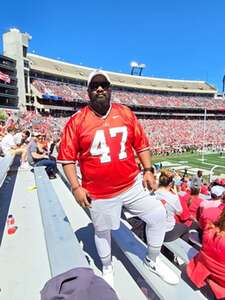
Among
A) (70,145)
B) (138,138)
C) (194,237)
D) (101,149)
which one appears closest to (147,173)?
(138,138)

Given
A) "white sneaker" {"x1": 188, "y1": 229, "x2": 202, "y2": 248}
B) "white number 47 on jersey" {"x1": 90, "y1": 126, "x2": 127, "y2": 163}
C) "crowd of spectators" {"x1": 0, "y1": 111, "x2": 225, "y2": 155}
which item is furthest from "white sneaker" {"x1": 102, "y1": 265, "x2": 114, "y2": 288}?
"crowd of spectators" {"x1": 0, "y1": 111, "x2": 225, "y2": 155}

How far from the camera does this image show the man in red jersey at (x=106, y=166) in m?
2.12

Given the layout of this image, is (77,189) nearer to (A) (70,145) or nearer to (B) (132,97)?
(A) (70,145)

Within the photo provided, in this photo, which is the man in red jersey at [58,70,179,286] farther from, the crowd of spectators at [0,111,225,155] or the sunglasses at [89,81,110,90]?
the crowd of spectators at [0,111,225,155]

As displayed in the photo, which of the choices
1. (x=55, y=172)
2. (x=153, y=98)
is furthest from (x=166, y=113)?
(x=55, y=172)

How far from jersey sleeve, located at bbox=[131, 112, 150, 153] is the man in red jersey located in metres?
0.02

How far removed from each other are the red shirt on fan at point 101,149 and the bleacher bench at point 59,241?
0.44 meters

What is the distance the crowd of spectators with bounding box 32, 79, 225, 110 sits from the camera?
51219mm

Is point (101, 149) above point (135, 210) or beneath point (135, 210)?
above

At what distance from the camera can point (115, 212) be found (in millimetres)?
2184

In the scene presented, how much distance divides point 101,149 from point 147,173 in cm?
47

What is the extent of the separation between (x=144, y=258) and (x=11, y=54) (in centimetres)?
5129

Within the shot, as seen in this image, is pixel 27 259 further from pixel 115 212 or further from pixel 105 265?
pixel 115 212

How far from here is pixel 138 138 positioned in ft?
7.59
